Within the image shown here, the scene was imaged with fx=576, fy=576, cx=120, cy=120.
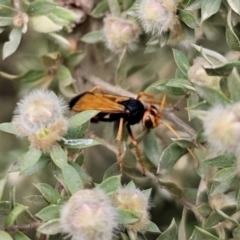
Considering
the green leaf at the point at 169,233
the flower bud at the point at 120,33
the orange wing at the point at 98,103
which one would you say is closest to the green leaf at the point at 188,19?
the flower bud at the point at 120,33

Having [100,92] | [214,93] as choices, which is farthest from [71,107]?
[214,93]

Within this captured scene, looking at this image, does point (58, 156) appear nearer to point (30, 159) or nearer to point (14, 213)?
point (30, 159)

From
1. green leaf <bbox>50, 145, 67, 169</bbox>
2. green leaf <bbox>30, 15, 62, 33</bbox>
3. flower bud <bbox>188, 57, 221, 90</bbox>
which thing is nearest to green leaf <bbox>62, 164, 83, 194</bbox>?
green leaf <bbox>50, 145, 67, 169</bbox>

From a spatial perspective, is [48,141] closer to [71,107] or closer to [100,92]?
[71,107]

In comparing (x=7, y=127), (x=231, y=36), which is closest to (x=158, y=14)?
(x=231, y=36)

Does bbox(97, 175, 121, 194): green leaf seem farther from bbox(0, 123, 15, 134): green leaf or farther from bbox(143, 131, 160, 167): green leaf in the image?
bbox(143, 131, 160, 167): green leaf

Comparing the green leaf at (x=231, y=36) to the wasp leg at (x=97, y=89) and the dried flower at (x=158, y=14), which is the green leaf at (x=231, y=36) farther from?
the wasp leg at (x=97, y=89)
